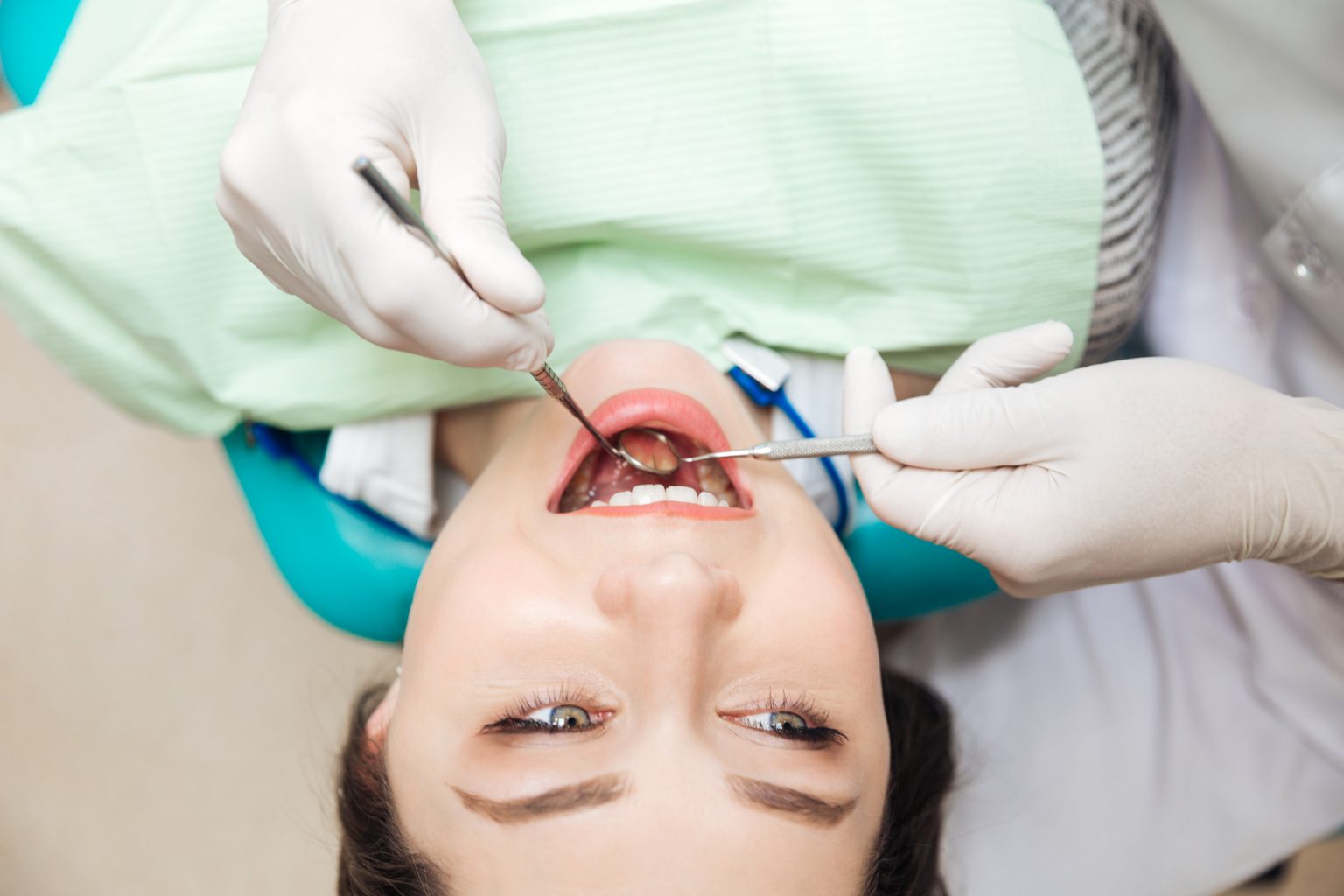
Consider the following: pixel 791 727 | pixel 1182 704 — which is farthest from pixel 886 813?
pixel 1182 704

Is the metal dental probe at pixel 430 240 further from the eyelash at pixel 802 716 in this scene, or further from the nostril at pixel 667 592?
the eyelash at pixel 802 716

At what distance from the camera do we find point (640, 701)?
0.75 meters


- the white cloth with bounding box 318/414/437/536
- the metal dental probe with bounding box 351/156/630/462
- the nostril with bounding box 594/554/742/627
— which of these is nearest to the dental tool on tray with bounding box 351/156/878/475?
the metal dental probe with bounding box 351/156/630/462

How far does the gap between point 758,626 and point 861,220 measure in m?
0.43

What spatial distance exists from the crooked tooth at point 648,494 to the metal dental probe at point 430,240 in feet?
0.11

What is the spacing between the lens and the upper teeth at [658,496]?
0.87 metres

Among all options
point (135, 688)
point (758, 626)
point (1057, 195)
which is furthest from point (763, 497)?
point (135, 688)

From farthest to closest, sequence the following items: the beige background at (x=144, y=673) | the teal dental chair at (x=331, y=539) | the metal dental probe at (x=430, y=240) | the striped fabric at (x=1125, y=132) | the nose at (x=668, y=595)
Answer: the beige background at (x=144, y=673), the teal dental chair at (x=331, y=539), the striped fabric at (x=1125, y=132), the nose at (x=668, y=595), the metal dental probe at (x=430, y=240)

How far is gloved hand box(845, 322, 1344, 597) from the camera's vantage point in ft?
2.83

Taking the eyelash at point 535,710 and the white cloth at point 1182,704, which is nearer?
the eyelash at point 535,710

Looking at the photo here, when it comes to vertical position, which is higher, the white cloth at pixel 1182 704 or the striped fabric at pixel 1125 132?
the striped fabric at pixel 1125 132

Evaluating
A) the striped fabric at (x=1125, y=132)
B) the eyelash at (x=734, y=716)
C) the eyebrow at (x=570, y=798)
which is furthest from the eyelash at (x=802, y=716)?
the striped fabric at (x=1125, y=132)

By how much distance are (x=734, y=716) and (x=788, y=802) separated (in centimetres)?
8

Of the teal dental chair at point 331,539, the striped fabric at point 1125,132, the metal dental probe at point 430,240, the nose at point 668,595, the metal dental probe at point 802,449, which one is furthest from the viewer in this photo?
the teal dental chair at point 331,539
